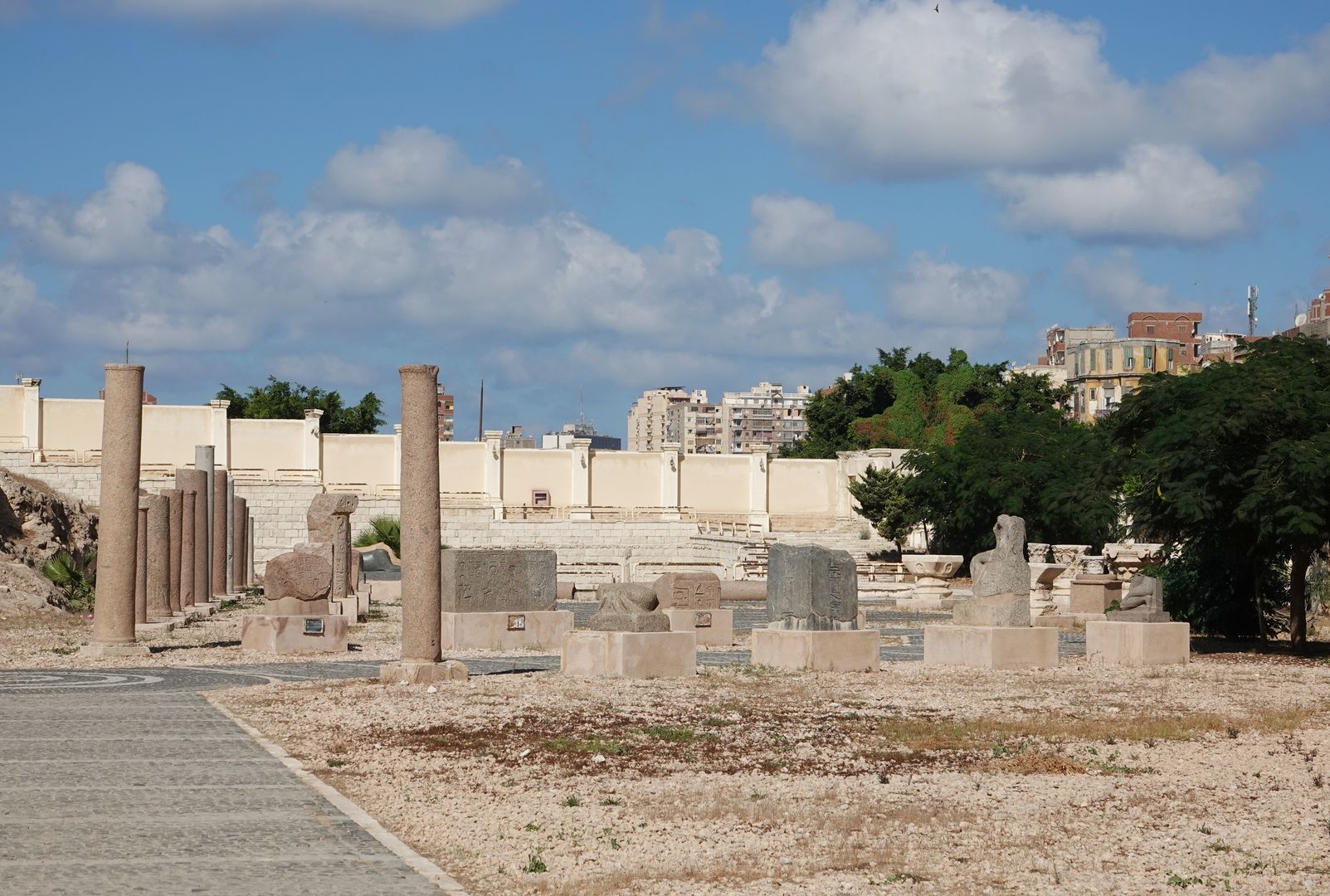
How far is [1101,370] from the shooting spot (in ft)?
356

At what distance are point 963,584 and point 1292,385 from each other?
21.4 m

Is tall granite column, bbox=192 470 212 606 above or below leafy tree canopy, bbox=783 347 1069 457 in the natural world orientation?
below

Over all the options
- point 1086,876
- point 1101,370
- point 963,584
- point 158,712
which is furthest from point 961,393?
point 1086,876

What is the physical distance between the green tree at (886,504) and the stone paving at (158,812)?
44331 mm

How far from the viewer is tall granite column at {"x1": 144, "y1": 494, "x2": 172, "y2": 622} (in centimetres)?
2745

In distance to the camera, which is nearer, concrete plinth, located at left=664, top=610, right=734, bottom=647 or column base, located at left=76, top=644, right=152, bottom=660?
column base, located at left=76, top=644, right=152, bottom=660

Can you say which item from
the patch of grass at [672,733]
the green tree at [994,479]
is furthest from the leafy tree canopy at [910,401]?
the patch of grass at [672,733]

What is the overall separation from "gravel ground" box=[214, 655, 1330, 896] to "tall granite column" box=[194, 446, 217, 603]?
17025 millimetres

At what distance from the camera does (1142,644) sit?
20.7 metres

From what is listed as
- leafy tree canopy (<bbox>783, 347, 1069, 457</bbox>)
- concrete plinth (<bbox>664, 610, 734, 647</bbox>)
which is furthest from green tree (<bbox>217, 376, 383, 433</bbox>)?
concrete plinth (<bbox>664, 610, 734, 647</bbox>)

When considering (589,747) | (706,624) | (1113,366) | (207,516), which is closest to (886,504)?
(207,516)

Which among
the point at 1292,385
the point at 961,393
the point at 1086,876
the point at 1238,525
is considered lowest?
the point at 1086,876

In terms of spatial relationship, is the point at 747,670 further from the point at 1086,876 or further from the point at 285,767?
the point at 1086,876

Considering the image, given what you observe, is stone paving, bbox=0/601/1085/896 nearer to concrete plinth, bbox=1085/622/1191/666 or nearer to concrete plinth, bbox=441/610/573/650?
concrete plinth, bbox=441/610/573/650
